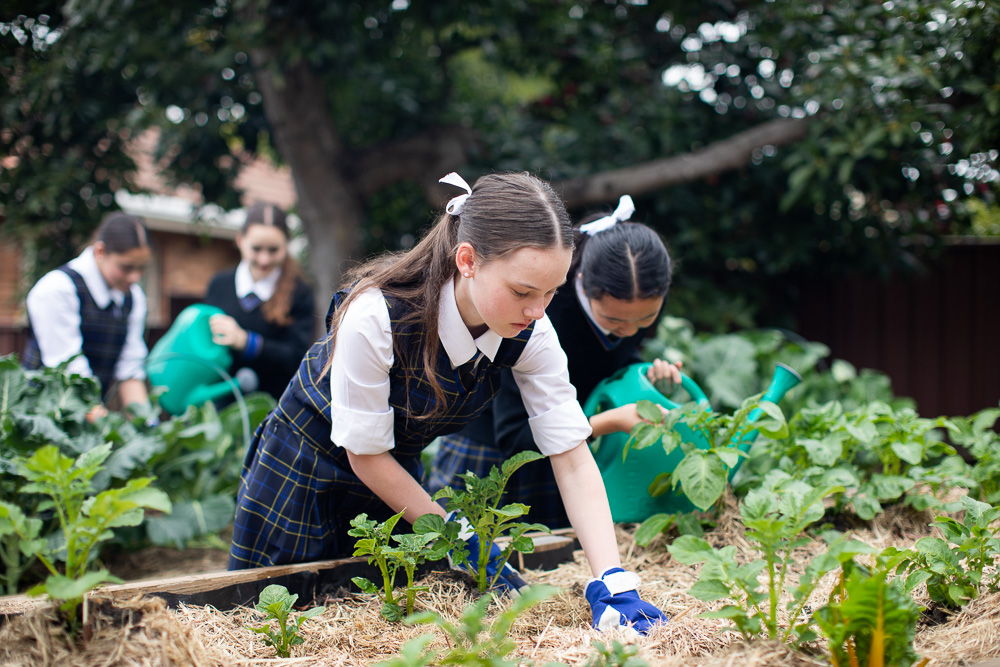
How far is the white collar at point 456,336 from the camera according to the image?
163cm

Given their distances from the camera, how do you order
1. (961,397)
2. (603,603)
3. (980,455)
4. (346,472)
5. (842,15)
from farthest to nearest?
(961,397) → (842,15) → (980,455) → (346,472) → (603,603)

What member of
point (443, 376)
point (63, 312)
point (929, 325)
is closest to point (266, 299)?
point (63, 312)

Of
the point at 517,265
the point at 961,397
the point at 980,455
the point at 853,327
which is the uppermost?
the point at 517,265

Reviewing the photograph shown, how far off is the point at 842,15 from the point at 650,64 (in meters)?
1.51

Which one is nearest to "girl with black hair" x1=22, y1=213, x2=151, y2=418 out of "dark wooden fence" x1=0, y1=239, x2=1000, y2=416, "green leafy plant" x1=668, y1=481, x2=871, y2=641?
"green leafy plant" x1=668, y1=481, x2=871, y2=641

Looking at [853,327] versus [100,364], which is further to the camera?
[853,327]

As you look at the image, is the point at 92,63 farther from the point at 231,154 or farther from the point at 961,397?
the point at 961,397

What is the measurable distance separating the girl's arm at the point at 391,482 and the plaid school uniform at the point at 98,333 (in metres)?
2.05

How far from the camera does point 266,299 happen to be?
3.36 m

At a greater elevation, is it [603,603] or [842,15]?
[842,15]

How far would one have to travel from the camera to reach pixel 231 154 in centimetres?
539

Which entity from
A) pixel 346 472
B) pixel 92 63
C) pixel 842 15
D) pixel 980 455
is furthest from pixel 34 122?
pixel 980 455

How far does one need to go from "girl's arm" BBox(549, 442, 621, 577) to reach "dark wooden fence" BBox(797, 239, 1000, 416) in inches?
161

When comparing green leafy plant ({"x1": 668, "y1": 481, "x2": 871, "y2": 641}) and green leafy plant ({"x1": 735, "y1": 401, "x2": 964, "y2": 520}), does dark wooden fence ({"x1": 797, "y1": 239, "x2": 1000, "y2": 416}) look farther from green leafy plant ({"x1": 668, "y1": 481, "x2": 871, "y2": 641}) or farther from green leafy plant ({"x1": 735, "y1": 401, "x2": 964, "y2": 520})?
green leafy plant ({"x1": 668, "y1": 481, "x2": 871, "y2": 641})
